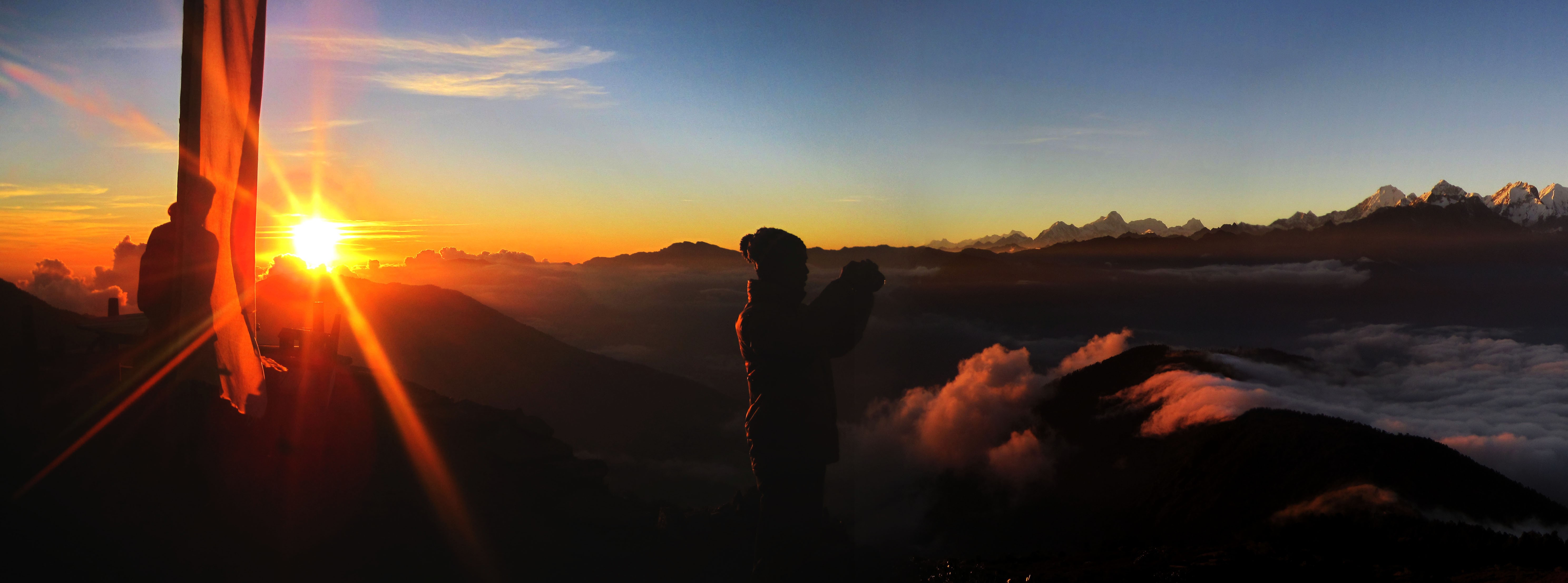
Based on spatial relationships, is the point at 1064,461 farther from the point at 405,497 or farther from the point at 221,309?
the point at 221,309

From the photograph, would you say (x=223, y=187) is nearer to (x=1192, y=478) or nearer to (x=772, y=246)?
(x=772, y=246)

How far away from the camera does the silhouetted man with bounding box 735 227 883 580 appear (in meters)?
8.02

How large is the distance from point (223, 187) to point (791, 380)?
7.07 meters

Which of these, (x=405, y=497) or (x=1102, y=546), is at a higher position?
(x=1102, y=546)

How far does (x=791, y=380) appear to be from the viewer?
8.21 meters

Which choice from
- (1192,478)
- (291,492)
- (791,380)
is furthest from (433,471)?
(1192,478)

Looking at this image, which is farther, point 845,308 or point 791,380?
point 791,380

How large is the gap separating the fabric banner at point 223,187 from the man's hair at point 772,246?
6.06 metres

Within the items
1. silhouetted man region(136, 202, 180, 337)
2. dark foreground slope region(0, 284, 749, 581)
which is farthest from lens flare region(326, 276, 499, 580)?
silhouetted man region(136, 202, 180, 337)

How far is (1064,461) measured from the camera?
130875mm

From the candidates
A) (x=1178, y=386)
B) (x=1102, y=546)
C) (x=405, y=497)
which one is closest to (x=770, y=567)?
(x=1102, y=546)

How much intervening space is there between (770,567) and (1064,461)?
135m

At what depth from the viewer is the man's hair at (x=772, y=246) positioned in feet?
27.6

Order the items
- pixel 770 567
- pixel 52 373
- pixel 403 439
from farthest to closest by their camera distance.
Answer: pixel 403 439 → pixel 52 373 → pixel 770 567
